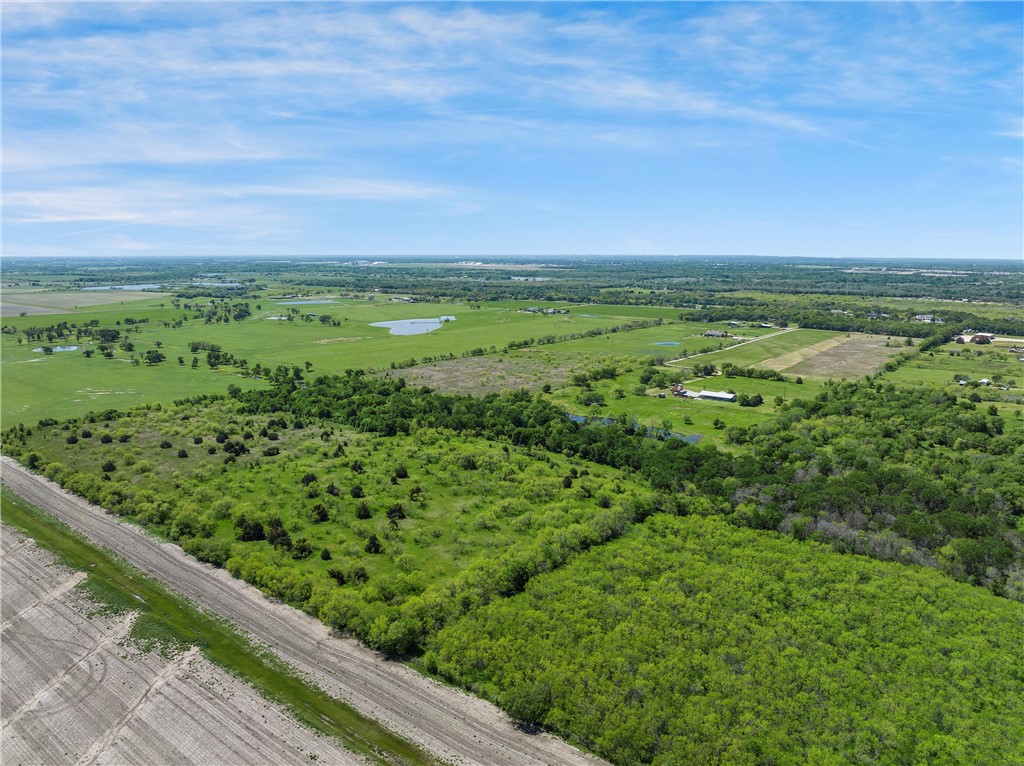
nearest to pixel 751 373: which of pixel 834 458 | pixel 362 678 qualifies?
pixel 834 458

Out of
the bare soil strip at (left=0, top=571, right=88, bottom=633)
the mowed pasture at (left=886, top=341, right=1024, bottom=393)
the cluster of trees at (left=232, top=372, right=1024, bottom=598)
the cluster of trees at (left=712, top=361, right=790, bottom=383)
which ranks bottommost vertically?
the bare soil strip at (left=0, top=571, right=88, bottom=633)

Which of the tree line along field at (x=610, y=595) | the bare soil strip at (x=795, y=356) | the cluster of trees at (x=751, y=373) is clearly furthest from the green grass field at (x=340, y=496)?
the bare soil strip at (x=795, y=356)

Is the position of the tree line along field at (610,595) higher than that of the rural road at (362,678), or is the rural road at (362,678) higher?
the tree line along field at (610,595)

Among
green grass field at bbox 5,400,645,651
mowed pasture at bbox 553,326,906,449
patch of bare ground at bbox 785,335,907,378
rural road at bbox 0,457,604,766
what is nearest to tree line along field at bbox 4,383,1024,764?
green grass field at bbox 5,400,645,651

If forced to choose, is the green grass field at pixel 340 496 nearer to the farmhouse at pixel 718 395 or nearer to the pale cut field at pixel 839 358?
the farmhouse at pixel 718 395

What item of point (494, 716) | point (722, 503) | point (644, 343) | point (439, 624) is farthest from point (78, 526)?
point (644, 343)

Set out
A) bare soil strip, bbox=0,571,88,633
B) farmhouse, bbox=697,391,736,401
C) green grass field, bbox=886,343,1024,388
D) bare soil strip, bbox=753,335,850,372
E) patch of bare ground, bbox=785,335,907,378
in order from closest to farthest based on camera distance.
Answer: bare soil strip, bbox=0,571,88,633
farmhouse, bbox=697,391,736,401
green grass field, bbox=886,343,1024,388
patch of bare ground, bbox=785,335,907,378
bare soil strip, bbox=753,335,850,372

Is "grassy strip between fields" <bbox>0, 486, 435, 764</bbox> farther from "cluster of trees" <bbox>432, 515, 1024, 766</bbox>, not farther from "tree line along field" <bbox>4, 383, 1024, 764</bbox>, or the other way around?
"cluster of trees" <bbox>432, 515, 1024, 766</bbox>
